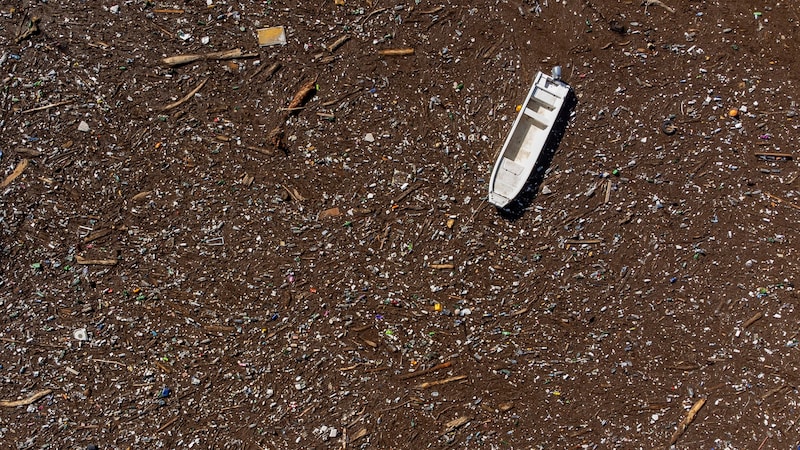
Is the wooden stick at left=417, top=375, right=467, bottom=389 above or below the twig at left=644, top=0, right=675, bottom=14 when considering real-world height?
below

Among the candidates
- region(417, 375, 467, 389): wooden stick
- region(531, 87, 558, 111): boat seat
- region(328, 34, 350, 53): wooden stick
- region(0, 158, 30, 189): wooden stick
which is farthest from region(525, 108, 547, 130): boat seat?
region(0, 158, 30, 189): wooden stick

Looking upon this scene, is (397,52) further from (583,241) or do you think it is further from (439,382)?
(439,382)

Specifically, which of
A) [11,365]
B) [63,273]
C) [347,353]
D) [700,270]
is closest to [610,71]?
[700,270]

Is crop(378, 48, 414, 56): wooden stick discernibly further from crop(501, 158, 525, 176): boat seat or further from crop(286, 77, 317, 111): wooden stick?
crop(501, 158, 525, 176): boat seat

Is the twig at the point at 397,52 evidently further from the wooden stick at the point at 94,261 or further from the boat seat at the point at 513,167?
the wooden stick at the point at 94,261

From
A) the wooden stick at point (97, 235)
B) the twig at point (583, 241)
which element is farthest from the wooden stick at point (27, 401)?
the twig at point (583, 241)

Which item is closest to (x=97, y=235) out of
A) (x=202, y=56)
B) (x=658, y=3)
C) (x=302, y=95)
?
(x=202, y=56)
